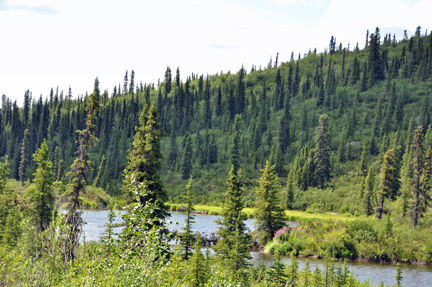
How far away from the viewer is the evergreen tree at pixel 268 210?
190 ft

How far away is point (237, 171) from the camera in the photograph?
57656 mm

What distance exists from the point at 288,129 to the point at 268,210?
73105 millimetres

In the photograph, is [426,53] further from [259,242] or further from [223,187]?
[259,242]

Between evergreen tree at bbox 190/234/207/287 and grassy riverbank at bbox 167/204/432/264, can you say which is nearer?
evergreen tree at bbox 190/234/207/287

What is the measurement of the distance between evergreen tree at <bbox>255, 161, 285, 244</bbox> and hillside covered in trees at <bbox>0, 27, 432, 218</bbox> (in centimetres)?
2090

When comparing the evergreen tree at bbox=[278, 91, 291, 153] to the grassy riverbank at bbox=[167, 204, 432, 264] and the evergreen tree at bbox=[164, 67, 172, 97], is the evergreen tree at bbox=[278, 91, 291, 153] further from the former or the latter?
the grassy riverbank at bbox=[167, 204, 432, 264]

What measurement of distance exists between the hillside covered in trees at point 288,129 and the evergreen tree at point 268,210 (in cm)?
2090

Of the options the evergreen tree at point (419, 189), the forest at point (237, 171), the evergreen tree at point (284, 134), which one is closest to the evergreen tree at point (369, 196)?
the forest at point (237, 171)

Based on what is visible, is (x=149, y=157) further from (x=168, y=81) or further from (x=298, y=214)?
(x=168, y=81)

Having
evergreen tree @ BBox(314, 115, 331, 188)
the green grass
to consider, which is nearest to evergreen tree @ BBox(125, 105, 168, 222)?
the green grass

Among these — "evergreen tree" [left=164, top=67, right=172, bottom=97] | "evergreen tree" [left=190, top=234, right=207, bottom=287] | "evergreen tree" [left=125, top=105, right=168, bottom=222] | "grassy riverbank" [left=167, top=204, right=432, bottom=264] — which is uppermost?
"evergreen tree" [left=164, top=67, right=172, bottom=97]

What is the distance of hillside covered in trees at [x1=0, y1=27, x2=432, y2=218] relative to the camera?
96.3m

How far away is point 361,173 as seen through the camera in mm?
93500

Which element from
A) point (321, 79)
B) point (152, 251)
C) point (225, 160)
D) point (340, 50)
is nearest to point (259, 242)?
point (152, 251)
